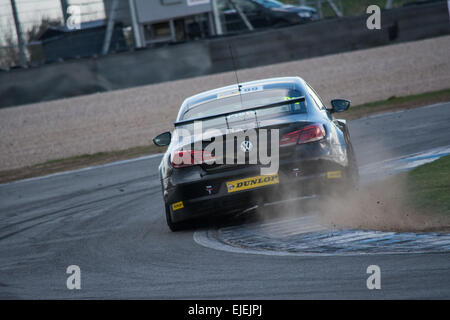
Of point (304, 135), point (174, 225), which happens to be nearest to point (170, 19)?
point (174, 225)

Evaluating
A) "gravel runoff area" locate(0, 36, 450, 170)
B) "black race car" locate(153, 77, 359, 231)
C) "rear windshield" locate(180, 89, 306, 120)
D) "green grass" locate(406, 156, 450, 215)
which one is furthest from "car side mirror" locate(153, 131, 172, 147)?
"gravel runoff area" locate(0, 36, 450, 170)

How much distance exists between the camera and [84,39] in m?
28.1

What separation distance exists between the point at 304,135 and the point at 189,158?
103cm

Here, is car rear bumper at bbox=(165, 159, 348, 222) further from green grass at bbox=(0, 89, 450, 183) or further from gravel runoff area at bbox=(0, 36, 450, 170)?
gravel runoff area at bbox=(0, 36, 450, 170)

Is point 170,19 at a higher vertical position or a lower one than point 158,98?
higher

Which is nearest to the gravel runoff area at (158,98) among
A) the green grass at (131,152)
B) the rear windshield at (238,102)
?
the green grass at (131,152)

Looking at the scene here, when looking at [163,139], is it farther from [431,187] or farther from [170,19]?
[170,19]

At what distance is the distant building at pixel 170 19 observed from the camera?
2910 centimetres

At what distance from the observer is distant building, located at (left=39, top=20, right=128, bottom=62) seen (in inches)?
1082

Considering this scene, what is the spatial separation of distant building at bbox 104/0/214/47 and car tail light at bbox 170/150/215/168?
20738 millimetres

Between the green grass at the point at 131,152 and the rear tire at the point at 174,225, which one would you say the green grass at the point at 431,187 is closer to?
the rear tire at the point at 174,225

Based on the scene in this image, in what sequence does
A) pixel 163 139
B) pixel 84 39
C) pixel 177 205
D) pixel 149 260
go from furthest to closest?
pixel 84 39 → pixel 163 139 → pixel 177 205 → pixel 149 260
